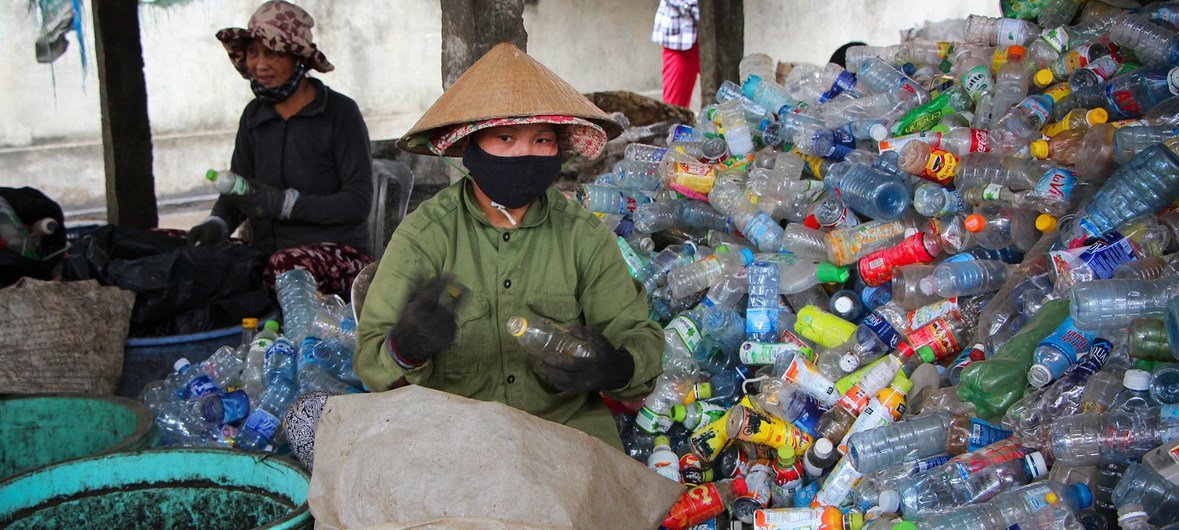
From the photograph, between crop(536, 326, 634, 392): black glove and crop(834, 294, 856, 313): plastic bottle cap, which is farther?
crop(834, 294, 856, 313): plastic bottle cap

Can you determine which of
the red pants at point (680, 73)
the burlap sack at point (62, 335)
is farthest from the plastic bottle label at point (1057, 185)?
the red pants at point (680, 73)

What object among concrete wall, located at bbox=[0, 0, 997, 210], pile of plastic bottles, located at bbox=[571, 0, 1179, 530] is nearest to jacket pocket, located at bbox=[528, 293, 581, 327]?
pile of plastic bottles, located at bbox=[571, 0, 1179, 530]

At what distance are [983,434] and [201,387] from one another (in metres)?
3.02

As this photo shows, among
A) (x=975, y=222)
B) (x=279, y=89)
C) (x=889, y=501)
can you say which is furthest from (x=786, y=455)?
(x=279, y=89)

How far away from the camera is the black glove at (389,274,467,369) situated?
2.42 meters

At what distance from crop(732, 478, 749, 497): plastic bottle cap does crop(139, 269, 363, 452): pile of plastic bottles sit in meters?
1.47

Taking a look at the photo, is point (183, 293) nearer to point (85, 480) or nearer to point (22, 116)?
point (85, 480)

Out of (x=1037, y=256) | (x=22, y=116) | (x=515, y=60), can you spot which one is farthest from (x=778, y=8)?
(x=515, y=60)

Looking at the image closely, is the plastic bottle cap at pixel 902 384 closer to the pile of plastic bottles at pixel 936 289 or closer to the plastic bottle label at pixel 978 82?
the pile of plastic bottles at pixel 936 289

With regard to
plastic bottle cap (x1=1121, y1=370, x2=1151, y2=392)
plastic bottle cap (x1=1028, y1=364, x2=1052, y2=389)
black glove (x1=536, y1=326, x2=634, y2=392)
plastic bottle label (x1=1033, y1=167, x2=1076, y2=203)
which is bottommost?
plastic bottle cap (x1=1028, y1=364, x2=1052, y2=389)

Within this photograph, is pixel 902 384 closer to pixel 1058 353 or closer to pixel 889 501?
pixel 1058 353

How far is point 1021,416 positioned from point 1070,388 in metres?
0.17

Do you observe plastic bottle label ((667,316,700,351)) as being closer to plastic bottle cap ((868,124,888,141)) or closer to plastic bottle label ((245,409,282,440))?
plastic bottle cap ((868,124,888,141))

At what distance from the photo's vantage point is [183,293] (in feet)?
15.4
